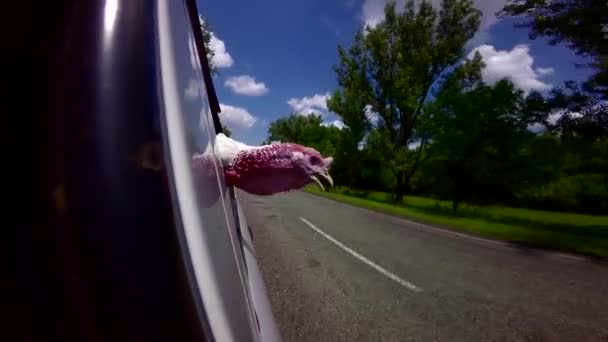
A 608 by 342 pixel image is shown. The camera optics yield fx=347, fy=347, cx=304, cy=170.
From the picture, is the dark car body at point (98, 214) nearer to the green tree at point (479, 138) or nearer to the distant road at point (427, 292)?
the distant road at point (427, 292)

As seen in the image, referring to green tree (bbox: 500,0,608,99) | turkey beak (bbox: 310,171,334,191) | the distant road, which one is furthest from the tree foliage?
turkey beak (bbox: 310,171,334,191)

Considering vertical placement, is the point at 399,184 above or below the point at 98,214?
below

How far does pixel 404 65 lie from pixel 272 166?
28349mm

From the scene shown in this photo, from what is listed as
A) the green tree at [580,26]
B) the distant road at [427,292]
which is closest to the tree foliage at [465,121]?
the green tree at [580,26]

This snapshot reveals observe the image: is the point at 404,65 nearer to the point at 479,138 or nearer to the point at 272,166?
the point at 479,138

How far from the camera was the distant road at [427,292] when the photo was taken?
314 centimetres

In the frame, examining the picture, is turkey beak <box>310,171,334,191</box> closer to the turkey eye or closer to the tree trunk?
the turkey eye

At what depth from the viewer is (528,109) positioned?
17766 millimetres

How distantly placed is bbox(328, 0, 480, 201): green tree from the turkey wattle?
25813 mm

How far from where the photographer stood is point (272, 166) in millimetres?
992

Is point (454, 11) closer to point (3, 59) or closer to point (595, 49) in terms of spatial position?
point (595, 49)

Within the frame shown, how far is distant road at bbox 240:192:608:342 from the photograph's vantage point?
3140 mm

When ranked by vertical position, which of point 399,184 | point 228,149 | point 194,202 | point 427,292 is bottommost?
point 427,292

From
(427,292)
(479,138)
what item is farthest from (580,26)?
(427,292)
